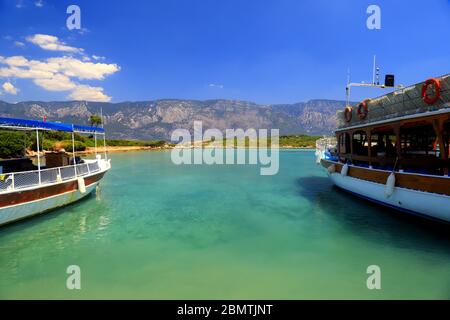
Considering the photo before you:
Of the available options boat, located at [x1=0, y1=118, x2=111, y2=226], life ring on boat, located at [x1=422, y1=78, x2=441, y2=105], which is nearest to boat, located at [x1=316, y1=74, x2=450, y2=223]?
life ring on boat, located at [x1=422, y1=78, x2=441, y2=105]

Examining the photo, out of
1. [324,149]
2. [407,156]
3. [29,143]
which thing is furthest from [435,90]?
[29,143]

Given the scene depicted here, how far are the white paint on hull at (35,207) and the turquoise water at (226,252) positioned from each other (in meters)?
0.39

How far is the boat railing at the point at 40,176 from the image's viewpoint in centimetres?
1154

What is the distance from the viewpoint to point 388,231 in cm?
1159

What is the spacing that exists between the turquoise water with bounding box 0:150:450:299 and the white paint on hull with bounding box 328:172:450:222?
0.67 meters

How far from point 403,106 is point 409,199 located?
14.6 feet

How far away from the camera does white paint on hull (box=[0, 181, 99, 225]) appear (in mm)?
11873

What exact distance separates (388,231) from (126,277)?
33.5 ft

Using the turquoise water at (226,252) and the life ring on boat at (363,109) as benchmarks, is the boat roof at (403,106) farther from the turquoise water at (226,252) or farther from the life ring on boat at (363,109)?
the turquoise water at (226,252)

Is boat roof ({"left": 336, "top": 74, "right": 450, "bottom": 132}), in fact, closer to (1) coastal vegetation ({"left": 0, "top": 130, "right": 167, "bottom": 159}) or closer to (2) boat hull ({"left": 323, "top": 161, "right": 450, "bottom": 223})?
(2) boat hull ({"left": 323, "top": 161, "right": 450, "bottom": 223})

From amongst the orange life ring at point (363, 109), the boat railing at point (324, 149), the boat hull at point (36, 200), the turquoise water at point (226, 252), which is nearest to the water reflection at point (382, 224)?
the turquoise water at point (226, 252)
